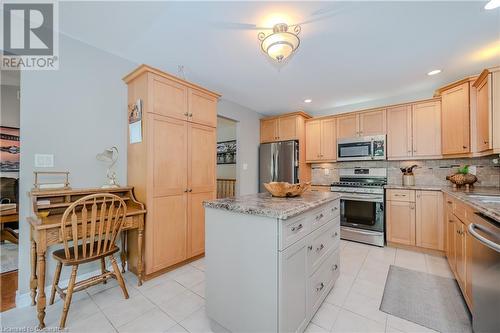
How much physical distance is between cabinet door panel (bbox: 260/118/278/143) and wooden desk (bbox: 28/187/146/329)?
3.06m

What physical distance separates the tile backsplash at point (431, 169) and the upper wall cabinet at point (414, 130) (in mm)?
316

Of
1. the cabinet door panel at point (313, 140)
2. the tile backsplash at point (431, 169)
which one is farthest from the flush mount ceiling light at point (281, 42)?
the tile backsplash at point (431, 169)

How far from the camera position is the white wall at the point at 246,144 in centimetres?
413

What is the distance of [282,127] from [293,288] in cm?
361

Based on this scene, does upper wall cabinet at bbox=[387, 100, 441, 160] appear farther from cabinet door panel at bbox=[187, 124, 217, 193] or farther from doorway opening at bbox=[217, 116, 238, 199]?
doorway opening at bbox=[217, 116, 238, 199]

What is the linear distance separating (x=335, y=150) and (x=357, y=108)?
0.96 meters

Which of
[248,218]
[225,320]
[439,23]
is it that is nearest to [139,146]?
[248,218]

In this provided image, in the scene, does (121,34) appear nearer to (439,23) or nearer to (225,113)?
(225,113)

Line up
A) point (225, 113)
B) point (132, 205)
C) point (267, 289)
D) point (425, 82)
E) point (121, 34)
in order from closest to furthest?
point (267, 289)
point (121, 34)
point (132, 205)
point (425, 82)
point (225, 113)

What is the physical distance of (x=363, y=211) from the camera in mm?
3443

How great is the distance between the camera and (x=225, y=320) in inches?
57.2

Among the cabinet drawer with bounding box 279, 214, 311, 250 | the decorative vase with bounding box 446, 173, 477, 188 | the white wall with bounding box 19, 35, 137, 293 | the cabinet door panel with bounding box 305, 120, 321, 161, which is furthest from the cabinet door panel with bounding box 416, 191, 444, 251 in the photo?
the white wall with bounding box 19, 35, 137, 293

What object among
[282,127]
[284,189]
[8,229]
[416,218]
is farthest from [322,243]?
[8,229]

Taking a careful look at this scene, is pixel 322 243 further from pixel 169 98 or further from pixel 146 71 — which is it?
pixel 146 71
